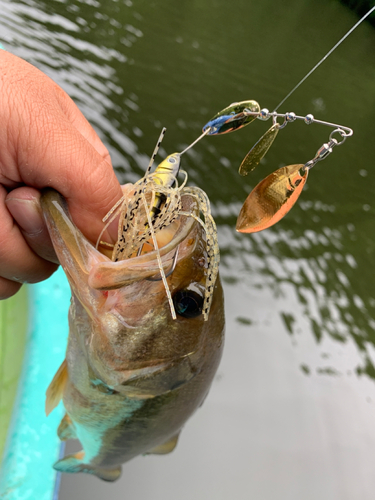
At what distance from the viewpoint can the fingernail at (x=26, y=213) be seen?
98 centimetres

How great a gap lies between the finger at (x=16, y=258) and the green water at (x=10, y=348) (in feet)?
3.80

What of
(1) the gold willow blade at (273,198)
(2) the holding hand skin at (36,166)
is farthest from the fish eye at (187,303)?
(2) the holding hand skin at (36,166)

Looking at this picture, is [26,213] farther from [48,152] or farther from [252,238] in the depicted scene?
[252,238]

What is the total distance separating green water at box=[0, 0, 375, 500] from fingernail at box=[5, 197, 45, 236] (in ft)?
6.51

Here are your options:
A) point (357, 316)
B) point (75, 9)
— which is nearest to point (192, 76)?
point (75, 9)

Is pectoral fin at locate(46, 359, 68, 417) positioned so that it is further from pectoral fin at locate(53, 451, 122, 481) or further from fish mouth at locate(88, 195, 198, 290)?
fish mouth at locate(88, 195, 198, 290)

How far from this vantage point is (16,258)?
44.1 inches

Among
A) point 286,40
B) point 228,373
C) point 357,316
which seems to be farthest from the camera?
point 286,40

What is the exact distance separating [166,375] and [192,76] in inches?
274

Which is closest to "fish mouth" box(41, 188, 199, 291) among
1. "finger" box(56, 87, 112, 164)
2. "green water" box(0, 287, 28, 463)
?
"finger" box(56, 87, 112, 164)

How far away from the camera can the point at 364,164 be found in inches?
275

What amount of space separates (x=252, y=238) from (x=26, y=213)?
3.89 m

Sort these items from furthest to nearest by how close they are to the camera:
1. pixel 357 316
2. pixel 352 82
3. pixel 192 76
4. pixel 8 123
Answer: pixel 352 82 → pixel 192 76 → pixel 357 316 → pixel 8 123

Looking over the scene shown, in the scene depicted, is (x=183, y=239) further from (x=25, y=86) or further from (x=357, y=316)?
(x=357, y=316)
